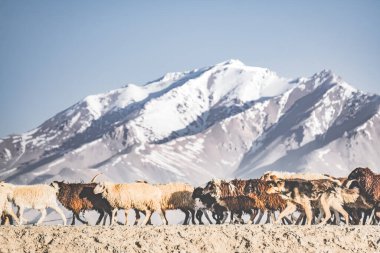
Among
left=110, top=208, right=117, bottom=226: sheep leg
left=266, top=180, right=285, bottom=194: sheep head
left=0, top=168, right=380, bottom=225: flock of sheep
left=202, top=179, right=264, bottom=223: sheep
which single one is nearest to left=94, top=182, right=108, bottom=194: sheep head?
left=0, top=168, right=380, bottom=225: flock of sheep

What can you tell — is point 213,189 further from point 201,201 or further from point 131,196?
point 131,196

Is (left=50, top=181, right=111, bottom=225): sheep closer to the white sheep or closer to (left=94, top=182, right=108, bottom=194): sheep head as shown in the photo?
(left=94, top=182, right=108, bottom=194): sheep head

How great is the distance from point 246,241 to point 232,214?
5.59 m

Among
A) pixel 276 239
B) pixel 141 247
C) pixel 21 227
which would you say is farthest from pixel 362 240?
pixel 21 227

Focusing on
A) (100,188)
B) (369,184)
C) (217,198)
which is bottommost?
(369,184)

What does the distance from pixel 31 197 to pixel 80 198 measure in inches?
90.7

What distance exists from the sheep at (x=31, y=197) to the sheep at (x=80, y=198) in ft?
4.01

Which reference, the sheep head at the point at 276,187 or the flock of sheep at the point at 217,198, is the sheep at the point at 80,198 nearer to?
the flock of sheep at the point at 217,198

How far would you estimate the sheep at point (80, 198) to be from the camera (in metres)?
23.7

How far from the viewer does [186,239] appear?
744 inches

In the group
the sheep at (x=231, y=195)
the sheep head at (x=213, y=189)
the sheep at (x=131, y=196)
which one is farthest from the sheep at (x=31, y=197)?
the sheep at (x=231, y=195)

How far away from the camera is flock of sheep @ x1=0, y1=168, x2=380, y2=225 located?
22.4 m

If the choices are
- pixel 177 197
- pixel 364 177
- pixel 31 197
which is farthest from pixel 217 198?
pixel 31 197

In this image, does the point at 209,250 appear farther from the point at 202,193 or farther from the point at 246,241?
the point at 202,193
